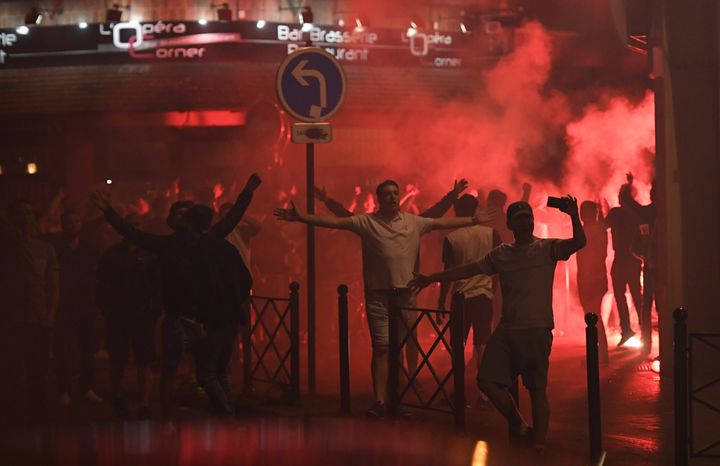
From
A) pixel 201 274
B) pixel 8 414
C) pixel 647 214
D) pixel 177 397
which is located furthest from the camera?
pixel 647 214

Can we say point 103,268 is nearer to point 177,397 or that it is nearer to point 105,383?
point 177,397

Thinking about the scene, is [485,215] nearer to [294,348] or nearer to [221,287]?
[294,348]

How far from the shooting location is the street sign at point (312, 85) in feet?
32.6

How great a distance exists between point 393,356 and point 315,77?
8.41ft

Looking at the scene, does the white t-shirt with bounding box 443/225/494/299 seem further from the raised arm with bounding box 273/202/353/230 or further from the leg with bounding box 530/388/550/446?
the leg with bounding box 530/388/550/446

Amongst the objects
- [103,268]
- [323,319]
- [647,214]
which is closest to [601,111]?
[647,214]

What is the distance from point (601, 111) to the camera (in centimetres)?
2148

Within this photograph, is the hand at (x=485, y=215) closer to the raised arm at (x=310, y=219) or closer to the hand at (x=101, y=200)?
the raised arm at (x=310, y=219)

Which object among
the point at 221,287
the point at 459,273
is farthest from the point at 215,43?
the point at 459,273

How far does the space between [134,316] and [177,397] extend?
1223 millimetres

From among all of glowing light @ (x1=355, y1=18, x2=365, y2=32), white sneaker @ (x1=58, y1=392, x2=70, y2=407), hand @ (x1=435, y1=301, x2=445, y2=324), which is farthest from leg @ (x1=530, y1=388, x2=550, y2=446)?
glowing light @ (x1=355, y1=18, x2=365, y2=32)

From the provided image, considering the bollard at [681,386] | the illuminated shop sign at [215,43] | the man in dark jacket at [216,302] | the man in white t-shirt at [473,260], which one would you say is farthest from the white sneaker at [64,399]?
the illuminated shop sign at [215,43]

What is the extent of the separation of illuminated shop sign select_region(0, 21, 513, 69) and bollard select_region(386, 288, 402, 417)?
581 inches

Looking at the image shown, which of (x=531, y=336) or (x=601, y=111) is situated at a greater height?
(x=601, y=111)
